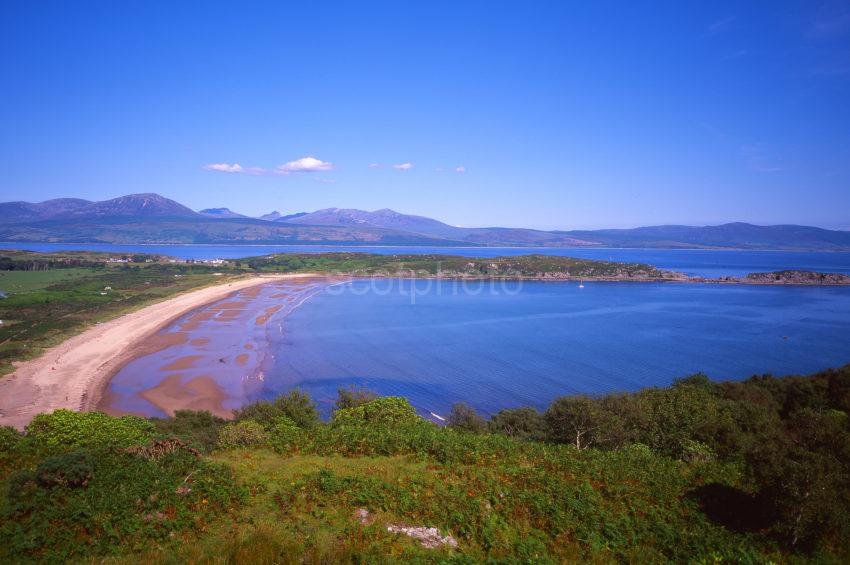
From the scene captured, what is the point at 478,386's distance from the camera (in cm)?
3747

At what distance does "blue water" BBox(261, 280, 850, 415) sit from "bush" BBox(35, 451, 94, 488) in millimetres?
22750

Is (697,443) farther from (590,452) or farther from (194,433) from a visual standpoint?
(194,433)

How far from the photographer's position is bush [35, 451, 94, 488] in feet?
28.0

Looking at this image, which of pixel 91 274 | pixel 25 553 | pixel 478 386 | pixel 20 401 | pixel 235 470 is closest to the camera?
pixel 25 553

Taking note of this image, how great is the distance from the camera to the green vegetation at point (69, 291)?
4516 centimetres

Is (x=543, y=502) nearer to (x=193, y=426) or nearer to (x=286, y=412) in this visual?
(x=286, y=412)

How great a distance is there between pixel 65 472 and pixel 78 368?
35.3 metres

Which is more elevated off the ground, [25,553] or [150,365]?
[25,553]

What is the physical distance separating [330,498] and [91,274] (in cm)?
11499

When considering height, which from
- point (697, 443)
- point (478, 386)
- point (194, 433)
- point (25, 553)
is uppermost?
point (25, 553)

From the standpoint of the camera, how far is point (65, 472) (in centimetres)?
864

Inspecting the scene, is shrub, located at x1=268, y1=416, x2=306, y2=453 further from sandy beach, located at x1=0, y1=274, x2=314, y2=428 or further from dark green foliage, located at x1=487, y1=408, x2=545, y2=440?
sandy beach, located at x1=0, y1=274, x2=314, y2=428

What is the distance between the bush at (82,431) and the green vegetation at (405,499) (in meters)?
0.09

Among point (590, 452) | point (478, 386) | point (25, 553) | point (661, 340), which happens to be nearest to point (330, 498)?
point (25, 553)
